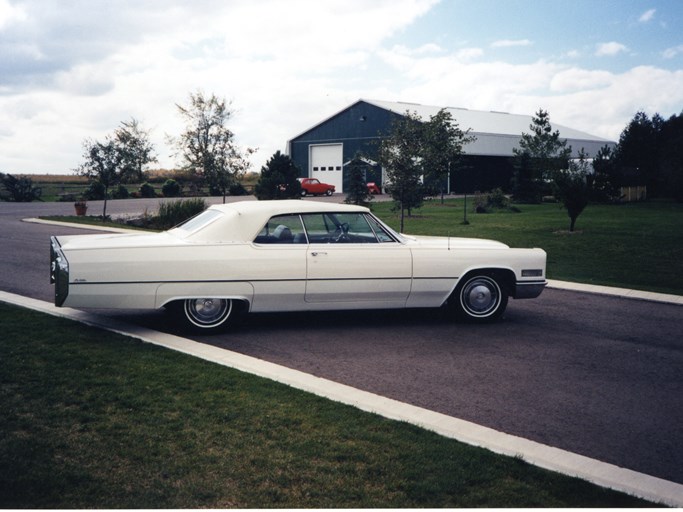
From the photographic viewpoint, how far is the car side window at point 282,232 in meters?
7.27

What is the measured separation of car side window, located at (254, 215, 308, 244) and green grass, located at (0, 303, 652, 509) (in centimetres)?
212

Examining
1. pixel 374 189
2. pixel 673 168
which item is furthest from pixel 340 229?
pixel 374 189

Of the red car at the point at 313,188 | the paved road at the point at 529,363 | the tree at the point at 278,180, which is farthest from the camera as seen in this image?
the red car at the point at 313,188

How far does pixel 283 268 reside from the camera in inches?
280

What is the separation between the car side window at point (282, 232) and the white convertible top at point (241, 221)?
2.4 inches

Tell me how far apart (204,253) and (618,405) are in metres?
4.35

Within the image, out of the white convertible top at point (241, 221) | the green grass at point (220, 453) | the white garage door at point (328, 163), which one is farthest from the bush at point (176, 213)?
the white garage door at point (328, 163)

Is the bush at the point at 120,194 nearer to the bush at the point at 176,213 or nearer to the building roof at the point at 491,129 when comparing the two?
the building roof at the point at 491,129

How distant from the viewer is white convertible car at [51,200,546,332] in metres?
6.77

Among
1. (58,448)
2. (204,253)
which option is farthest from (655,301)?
(58,448)

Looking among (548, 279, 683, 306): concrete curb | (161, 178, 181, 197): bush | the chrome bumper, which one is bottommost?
(548, 279, 683, 306): concrete curb

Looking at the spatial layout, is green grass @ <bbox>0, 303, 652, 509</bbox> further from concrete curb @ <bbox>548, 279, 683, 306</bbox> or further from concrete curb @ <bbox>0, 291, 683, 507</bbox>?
concrete curb @ <bbox>548, 279, 683, 306</bbox>

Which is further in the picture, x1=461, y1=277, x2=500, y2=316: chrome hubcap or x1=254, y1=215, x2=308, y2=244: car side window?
x1=461, y1=277, x2=500, y2=316: chrome hubcap

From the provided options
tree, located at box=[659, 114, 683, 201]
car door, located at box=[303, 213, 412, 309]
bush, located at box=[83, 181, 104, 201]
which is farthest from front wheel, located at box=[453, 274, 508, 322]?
bush, located at box=[83, 181, 104, 201]
